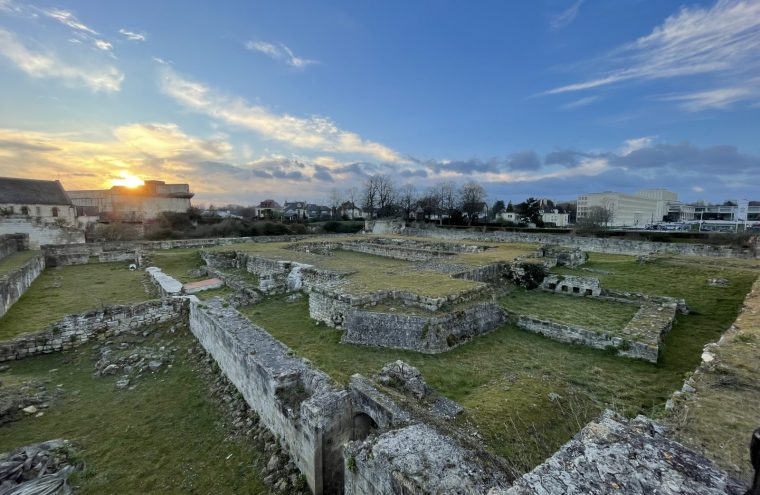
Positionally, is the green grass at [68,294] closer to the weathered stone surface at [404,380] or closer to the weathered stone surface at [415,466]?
the weathered stone surface at [404,380]

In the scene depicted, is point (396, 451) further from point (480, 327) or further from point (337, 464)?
point (480, 327)

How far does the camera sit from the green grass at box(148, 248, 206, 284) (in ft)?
57.4

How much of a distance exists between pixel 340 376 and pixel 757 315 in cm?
924

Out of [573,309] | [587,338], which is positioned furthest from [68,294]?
[573,309]

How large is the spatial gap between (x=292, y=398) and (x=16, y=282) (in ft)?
43.6

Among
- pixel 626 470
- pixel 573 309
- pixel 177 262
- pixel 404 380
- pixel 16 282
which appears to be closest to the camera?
pixel 626 470

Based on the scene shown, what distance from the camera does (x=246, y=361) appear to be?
245 inches

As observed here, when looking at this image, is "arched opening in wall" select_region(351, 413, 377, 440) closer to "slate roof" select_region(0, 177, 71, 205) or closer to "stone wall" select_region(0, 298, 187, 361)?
"stone wall" select_region(0, 298, 187, 361)

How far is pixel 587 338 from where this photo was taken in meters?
8.33

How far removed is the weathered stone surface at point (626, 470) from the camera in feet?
6.53

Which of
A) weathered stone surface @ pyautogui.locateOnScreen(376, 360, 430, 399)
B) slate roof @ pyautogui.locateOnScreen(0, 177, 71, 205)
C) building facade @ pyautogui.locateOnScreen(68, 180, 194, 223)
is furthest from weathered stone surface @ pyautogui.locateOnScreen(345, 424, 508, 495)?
building facade @ pyautogui.locateOnScreen(68, 180, 194, 223)

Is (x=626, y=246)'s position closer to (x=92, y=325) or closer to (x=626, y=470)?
(x=626, y=470)

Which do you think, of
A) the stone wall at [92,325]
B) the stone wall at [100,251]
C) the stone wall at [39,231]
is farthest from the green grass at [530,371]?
the stone wall at [39,231]

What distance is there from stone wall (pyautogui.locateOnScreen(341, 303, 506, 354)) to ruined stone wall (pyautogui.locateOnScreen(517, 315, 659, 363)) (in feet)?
5.48
